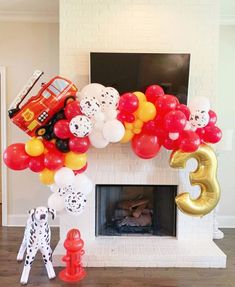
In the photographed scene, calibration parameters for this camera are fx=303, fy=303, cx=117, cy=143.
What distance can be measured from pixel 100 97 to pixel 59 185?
0.78 meters

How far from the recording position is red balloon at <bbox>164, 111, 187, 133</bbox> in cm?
232

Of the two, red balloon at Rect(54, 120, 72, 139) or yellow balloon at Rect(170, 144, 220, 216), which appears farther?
yellow balloon at Rect(170, 144, 220, 216)

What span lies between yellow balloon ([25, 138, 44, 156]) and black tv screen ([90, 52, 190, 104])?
856 mm

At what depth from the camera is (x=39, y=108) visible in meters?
2.46

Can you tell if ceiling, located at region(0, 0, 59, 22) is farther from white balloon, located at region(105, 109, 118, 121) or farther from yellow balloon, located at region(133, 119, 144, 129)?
yellow balloon, located at region(133, 119, 144, 129)

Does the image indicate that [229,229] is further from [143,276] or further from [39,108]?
[39,108]

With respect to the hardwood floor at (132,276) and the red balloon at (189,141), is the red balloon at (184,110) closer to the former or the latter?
the red balloon at (189,141)

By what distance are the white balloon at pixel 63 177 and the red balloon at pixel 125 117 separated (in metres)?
0.59

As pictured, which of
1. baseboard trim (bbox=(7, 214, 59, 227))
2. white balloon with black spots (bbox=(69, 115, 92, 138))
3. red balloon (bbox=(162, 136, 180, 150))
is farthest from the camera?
baseboard trim (bbox=(7, 214, 59, 227))

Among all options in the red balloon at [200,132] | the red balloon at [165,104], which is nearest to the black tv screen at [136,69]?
the red balloon at [165,104]

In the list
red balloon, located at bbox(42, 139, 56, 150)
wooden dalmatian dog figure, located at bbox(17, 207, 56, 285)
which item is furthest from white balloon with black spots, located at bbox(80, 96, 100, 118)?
wooden dalmatian dog figure, located at bbox(17, 207, 56, 285)

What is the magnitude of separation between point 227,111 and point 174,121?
5.51ft

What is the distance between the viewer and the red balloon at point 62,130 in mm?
2373

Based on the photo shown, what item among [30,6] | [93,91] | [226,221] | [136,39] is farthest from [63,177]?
[226,221]
